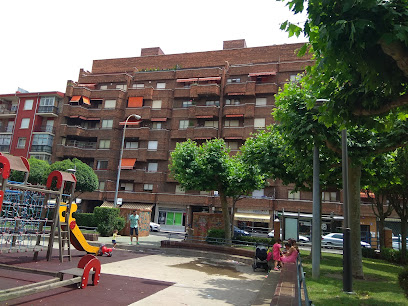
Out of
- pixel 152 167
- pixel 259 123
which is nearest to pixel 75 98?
pixel 152 167

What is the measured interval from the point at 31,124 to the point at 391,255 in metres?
49.8

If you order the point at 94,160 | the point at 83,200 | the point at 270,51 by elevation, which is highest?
the point at 270,51

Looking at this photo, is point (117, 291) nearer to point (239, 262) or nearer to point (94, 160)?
point (239, 262)

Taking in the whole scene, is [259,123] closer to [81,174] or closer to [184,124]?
[184,124]

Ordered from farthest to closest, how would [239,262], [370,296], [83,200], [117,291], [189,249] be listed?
1. [83,200]
2. [189,249]
3. [239,262]
4. [117,291]
5. [370,296]

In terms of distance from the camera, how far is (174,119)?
47.3m

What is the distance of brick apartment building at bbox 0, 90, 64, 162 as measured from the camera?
48906 millimetres

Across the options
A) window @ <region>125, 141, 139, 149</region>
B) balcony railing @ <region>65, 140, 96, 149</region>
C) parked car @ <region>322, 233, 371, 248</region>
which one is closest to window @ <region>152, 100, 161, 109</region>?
window @ <region>125, 141, 139, 149</region>

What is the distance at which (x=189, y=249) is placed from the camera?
59.0 feet

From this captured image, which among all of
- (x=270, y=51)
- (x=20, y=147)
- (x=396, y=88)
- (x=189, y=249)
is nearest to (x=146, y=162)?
(x=20, y=147)

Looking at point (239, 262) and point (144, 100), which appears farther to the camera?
point (144, 100)

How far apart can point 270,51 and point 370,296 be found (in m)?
44.2

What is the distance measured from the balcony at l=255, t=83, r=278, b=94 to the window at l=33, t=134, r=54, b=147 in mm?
30935

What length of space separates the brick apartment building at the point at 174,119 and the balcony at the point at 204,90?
14 centimetres
